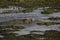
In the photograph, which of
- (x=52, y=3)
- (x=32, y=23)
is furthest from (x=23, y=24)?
(x=52, y=3)

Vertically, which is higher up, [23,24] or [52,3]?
[52,3]

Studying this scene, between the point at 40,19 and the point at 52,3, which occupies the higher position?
Answer: the point at 52,3

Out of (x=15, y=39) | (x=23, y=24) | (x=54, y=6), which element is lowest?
(x=15, y=39)

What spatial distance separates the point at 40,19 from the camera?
1.09 meters

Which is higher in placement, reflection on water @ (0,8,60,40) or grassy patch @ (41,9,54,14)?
grassy patch @ (41,9,54,14)

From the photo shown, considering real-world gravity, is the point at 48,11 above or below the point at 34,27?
above

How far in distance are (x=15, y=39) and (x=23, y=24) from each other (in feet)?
0.48

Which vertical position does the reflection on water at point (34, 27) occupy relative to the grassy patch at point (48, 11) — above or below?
below

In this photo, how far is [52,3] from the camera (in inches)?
40.8

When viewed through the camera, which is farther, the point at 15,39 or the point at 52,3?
the point at 15,39

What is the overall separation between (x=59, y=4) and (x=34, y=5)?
0.62 ft

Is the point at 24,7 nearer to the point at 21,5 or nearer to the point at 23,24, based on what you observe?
the point at 21,5


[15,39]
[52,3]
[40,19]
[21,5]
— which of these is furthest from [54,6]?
[15,39]

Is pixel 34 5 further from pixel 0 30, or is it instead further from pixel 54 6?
pixel 0 30
